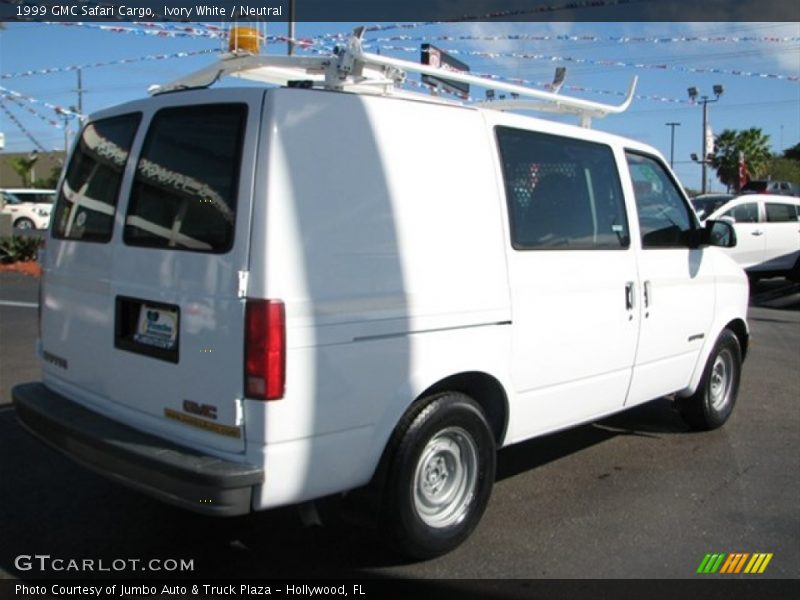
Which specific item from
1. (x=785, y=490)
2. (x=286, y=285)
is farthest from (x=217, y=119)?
(x=785, y=490)

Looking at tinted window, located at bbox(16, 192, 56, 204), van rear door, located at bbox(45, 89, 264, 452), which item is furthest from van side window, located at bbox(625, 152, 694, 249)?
tinted window, located at bbox(16, 192, 56, 204)

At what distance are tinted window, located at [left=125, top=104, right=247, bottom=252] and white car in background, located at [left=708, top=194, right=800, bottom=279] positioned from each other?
1354 centimetres

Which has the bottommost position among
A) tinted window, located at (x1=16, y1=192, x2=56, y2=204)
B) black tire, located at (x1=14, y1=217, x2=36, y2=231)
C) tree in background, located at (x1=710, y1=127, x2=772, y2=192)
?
black tire, located at (x1=14, y1=217, x2=36, y2=231)

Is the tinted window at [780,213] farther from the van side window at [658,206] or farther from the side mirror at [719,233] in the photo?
the van side window at [658,206]

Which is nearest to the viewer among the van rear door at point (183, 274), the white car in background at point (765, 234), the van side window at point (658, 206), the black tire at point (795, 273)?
the van rear door at point (183, 274)

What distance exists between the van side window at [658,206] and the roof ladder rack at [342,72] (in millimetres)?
629

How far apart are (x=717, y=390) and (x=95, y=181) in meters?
4.68

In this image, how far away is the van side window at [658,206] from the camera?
16.0 feet

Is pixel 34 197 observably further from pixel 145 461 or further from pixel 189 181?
pixel 145 461

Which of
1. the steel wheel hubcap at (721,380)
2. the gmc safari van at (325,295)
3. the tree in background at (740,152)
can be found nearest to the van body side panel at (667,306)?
the gmc safari van at (325,295)

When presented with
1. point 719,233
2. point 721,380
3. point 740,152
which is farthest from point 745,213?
point 740,152

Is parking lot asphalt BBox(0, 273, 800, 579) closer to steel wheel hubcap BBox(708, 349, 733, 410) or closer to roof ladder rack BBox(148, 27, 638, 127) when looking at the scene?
steel wheel hubcap BBox(708, 349, 733, 410)

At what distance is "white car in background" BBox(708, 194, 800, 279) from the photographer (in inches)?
607

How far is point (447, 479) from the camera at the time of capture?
381 cm
